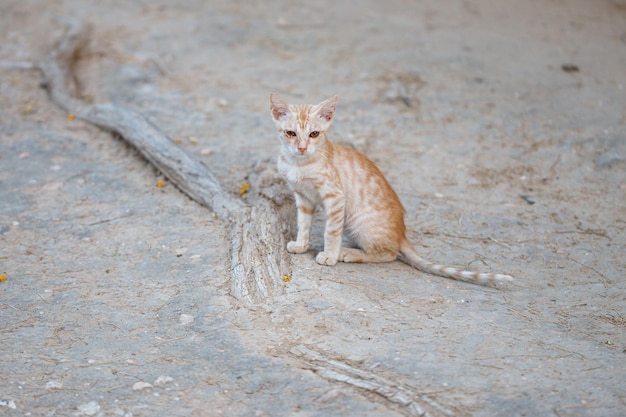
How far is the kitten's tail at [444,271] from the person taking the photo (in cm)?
431

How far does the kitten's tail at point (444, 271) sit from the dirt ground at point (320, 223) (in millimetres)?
63

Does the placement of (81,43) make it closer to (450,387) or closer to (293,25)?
(293,25)

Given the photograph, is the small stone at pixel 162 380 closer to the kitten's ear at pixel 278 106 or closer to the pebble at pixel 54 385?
the pebble at pixel 54 385

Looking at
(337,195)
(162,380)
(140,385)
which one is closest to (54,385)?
(140,385)

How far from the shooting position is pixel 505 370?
3480 mm

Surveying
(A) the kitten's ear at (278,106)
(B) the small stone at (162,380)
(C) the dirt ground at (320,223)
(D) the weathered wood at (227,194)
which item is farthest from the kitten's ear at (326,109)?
(B) the small stone at (162,380)

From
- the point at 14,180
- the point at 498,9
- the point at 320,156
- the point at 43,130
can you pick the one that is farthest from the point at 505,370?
the point at 498,9

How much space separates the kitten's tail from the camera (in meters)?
4.31

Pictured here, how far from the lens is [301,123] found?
4371 mm

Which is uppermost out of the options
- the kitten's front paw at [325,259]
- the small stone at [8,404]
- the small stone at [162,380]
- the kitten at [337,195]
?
the kitten at [337,195]

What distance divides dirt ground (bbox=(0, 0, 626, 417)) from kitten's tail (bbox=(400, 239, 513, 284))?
6 centimetres

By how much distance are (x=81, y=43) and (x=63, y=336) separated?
5.72 meters

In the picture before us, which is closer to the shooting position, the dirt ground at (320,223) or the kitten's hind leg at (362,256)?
the dirt ground at (320,223)

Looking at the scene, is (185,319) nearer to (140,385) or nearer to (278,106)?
(140,385)
